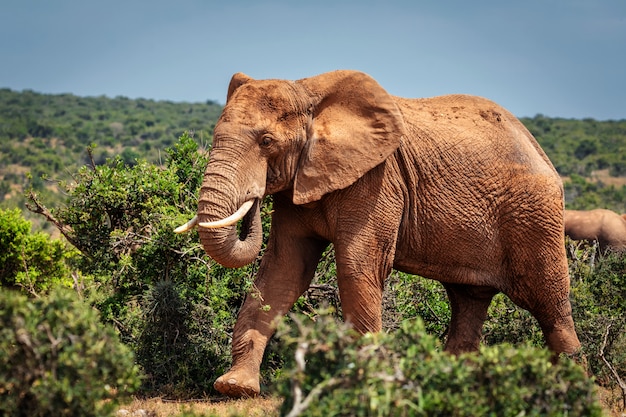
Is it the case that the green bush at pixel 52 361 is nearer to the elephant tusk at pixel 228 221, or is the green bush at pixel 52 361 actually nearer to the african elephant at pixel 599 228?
the elephant tusk at pixel 228 221

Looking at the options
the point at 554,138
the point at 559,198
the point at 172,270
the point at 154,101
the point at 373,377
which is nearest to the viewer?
the point at 373,377

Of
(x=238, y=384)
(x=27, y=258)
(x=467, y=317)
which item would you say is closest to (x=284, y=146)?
(x=238, y=384)

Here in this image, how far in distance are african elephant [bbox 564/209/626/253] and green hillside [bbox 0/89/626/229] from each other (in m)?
12.0

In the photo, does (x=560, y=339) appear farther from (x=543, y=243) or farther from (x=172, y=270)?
(x=172, y=270)

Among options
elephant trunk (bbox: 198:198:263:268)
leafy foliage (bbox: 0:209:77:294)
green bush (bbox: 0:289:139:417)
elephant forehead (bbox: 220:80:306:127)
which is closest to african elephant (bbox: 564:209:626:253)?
leafy foliage (bbox: 0:209:77:294)

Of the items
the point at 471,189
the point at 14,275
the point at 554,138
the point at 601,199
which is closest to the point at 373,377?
the point at 471,189

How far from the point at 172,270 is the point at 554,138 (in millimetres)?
52851

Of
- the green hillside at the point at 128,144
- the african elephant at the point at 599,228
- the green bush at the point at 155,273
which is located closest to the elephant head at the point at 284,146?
the green bush at the point at 155,273

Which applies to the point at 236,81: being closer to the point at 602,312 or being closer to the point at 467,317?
the point at 467,317

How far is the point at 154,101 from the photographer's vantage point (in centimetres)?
10650

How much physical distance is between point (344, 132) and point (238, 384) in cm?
238

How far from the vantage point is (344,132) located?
27.7 feet

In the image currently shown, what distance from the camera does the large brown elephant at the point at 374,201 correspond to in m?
8.04

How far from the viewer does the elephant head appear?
25.3 ft
